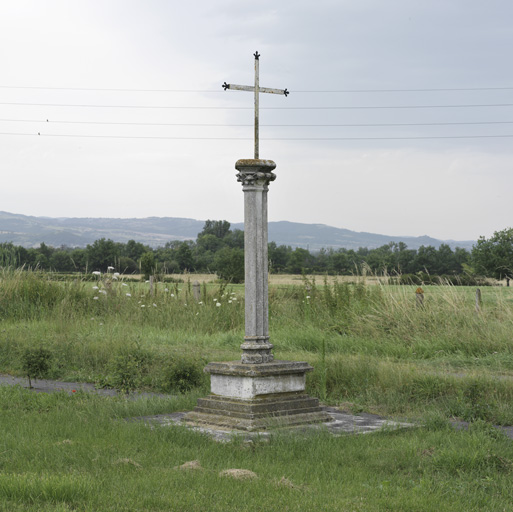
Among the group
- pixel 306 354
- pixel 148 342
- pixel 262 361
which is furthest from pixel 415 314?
pixel 262 361

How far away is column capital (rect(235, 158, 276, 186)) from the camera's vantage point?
838 cm

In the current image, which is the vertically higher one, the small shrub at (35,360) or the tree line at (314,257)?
the tree line at (314,257)

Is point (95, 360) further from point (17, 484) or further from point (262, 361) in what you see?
point (17, 484)

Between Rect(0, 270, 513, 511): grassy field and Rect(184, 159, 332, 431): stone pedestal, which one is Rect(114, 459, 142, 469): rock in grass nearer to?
Rect(0, 270, 513, 511): grassy field

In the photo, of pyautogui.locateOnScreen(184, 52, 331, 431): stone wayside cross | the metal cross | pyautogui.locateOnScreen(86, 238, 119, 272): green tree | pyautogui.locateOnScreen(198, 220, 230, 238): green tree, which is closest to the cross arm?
the metal cross

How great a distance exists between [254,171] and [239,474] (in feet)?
12.1

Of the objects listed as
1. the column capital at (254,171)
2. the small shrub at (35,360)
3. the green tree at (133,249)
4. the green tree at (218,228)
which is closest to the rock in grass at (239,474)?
Answer: the column capital at (254,171)

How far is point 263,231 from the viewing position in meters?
8.38

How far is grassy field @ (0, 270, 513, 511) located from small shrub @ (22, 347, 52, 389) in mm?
190

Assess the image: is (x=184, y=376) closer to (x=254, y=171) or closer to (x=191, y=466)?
(x=254, y=171)

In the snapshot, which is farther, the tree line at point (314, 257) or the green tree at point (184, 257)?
the green tree at point (184, 257)

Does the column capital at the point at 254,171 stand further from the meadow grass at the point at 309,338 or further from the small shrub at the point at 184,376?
the small shrub at the point at 184,376

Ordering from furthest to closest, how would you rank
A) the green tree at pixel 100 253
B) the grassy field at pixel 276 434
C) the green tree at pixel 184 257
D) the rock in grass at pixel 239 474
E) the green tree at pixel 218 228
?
the green tree at pixel 218 228 → the green tree at pixel 184 257 → the green tree at pixel 100 253 → the rock in grass at pixel 239 474 → the grassy field at pixel 276 434

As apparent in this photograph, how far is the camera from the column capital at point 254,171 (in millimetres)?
8383
